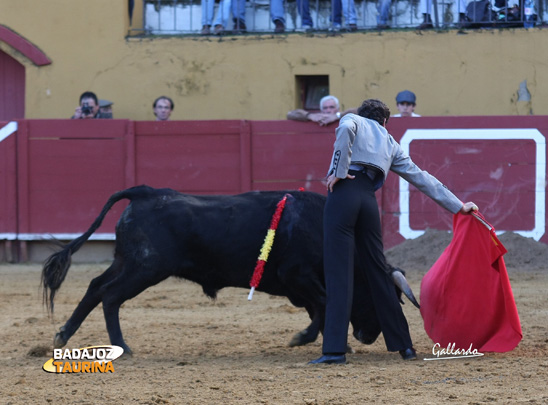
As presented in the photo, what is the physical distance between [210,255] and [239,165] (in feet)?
14.6

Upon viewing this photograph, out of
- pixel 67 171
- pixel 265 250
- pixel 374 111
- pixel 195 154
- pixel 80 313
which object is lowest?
pixel 80 313

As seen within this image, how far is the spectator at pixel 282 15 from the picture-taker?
1112 centimetres

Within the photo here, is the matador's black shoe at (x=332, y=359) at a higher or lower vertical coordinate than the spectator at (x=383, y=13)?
lower

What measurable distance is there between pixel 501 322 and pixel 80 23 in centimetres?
761

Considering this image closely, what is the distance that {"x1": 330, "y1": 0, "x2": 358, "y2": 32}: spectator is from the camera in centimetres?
1099

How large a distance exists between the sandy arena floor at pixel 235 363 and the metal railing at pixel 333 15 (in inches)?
151

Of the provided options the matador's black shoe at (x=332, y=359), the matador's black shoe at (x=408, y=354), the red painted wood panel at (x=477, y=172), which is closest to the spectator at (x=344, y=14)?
the red painted wood panel at (x=477, y=172)

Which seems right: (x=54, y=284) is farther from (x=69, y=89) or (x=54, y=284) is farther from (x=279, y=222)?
(x=69, y=89)

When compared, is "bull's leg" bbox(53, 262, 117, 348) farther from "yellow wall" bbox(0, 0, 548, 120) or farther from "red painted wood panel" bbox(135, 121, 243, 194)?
"yellow wall" bbox(0, 0, 548, 120)

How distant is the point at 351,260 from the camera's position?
4941mm

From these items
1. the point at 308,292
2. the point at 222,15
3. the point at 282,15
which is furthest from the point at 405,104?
the point at 308,292

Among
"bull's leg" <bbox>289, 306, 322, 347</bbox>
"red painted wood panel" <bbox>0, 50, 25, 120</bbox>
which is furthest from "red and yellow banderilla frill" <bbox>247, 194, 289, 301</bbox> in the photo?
"red painted wood panel" <bbox>0, 50, 25, 120</bbox>

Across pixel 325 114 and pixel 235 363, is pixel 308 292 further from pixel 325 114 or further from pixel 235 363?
pixel 325 114

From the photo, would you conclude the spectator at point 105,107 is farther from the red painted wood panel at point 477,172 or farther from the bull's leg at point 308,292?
the bull's leg at point 308,292
